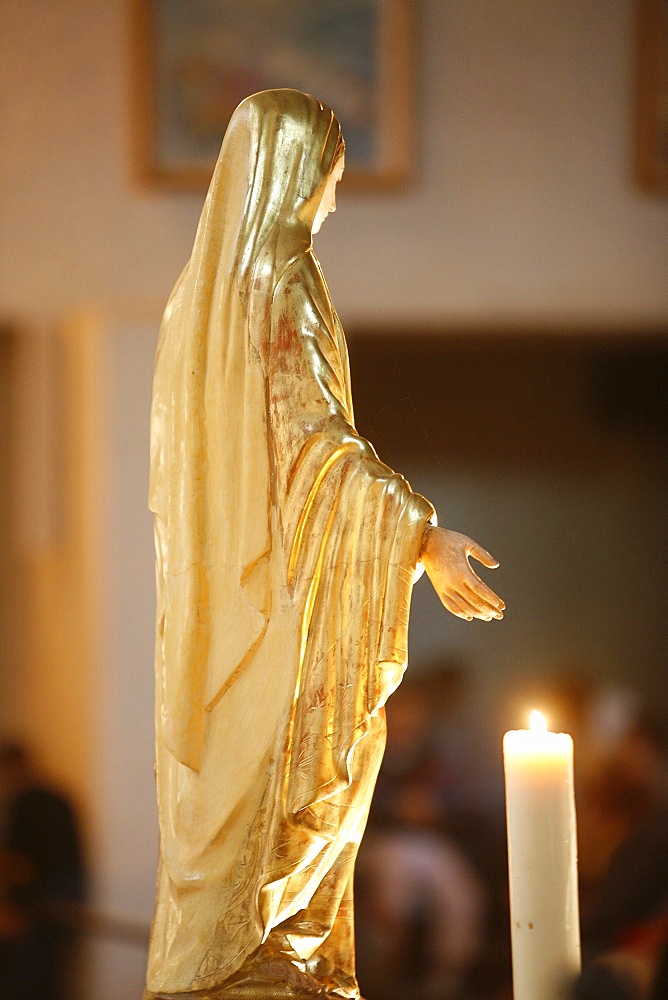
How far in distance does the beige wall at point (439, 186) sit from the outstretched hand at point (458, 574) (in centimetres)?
154

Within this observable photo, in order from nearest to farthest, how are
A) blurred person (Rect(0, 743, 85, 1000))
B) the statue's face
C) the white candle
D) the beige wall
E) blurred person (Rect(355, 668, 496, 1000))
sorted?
Result: the white candle
the statue's face
blurred person (Rect(355, 668, 496, 1000))
blurred person (Rect(0, 743, 85, 1000))
the beige wall

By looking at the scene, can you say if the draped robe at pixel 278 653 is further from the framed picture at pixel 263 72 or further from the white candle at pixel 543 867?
the framed picture at pixel 263 72

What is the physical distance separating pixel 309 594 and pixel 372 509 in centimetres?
10

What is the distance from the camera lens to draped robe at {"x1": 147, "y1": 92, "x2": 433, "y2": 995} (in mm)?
1207

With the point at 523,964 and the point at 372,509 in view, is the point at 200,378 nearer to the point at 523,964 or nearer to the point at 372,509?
the point at 372,509

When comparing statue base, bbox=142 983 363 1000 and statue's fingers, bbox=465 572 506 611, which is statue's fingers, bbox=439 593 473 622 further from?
statue base, bbox=142 983 363 1000

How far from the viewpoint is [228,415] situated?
4.14ft

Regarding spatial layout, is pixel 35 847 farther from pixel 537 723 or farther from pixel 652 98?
pixel 652 98

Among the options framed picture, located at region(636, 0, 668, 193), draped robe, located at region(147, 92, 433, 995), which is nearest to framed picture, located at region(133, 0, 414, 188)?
framed picture, located at region(636, 0, 668, 193)

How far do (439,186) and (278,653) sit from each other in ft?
5.54

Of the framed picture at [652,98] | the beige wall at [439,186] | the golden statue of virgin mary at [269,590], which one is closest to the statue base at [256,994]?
the golden statue of virgin mary at [269,590]

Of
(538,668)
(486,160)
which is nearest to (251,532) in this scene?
(486,160)

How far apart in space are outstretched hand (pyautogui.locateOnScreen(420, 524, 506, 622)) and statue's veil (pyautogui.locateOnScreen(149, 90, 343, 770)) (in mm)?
151

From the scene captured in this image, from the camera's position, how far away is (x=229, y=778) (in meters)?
1.25
